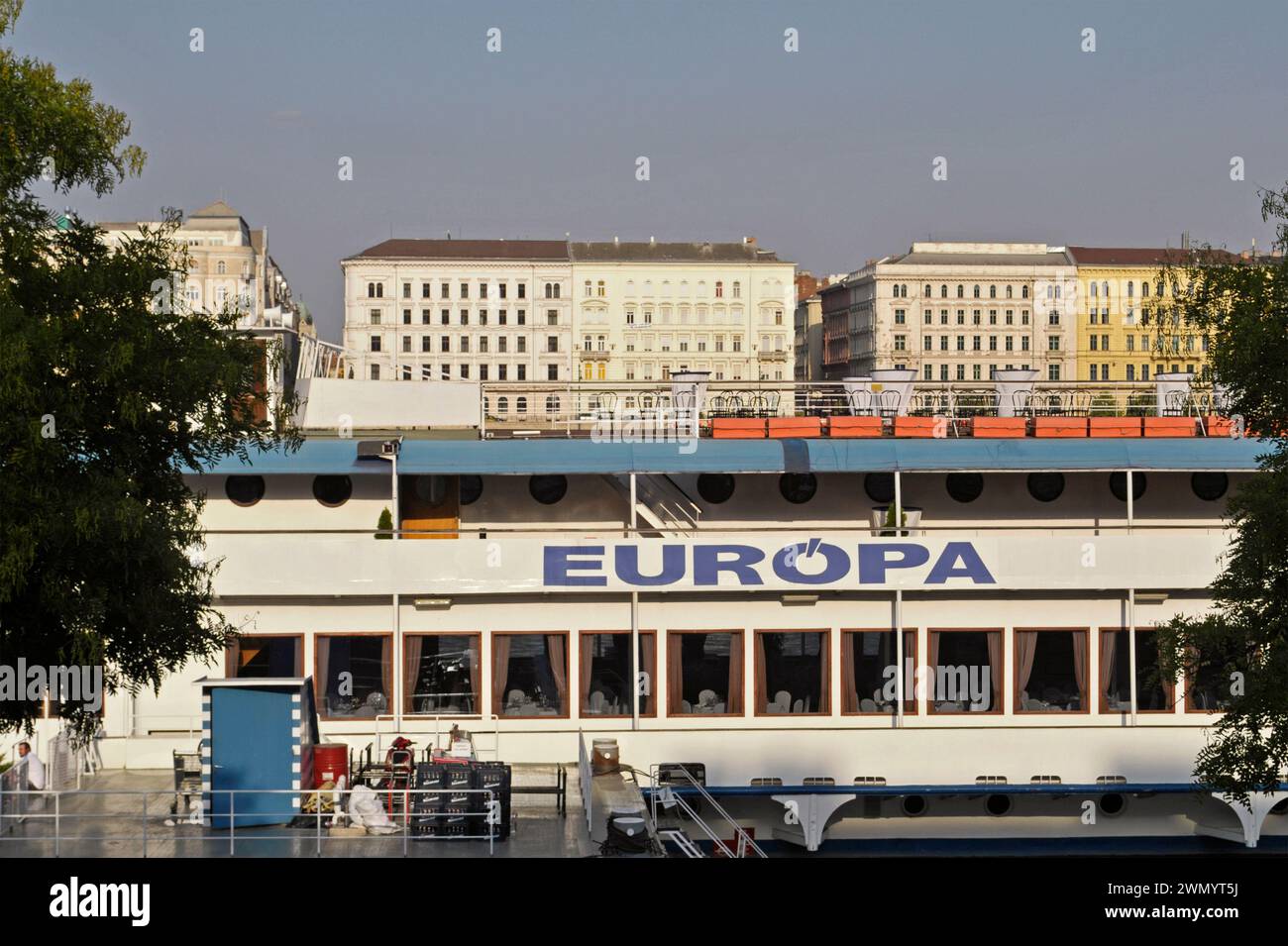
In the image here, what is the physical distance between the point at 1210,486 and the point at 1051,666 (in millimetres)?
3840

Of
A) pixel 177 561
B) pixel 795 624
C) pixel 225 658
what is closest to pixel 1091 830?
pixel 795 624

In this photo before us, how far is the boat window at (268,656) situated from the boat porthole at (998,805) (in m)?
9.59

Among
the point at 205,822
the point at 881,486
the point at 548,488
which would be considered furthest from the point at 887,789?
the point at 205,822

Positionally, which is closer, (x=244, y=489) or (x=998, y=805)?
(x=998, y=805)

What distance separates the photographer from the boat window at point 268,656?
21.8 meters

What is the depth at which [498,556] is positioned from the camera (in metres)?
21.2

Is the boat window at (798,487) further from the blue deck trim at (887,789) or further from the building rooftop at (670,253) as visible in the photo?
the building rooftop at (670,253)

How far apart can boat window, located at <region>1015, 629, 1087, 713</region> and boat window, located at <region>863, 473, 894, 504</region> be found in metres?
2.67

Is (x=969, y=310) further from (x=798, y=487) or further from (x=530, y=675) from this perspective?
(x=530, y=675)

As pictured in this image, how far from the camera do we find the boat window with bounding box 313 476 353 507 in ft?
74.8

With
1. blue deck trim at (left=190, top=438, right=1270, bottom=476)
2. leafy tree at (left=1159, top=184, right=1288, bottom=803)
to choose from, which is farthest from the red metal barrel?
leafy tree at (left=1159, top=184, right=1288, bottom=803)

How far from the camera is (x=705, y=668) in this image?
2206 centimetres

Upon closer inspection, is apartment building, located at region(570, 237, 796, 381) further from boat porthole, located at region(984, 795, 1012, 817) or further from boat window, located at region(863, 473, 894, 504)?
boat porthole, located at region(984, 795, 1012, 817)
